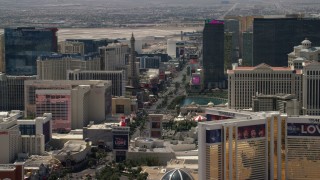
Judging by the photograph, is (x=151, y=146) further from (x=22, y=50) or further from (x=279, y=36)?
(x=22, y=50)

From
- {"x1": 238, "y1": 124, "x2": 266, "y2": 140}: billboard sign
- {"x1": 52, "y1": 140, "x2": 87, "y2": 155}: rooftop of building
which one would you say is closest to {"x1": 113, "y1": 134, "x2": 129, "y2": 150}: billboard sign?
{"x1": 52, "y1": 140, "x2": 87, "y2": 155}: rooftop of building

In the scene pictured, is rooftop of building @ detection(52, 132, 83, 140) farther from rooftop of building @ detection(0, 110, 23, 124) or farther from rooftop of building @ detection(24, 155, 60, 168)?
rooftop of building @ detection(24, 155, 60, 168)

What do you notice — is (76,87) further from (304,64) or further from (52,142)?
(304,64)

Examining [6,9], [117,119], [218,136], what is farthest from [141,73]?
[6,9]

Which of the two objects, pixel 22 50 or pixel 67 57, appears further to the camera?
pixel 22 50

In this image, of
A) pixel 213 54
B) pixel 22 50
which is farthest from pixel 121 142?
pixel 213 54

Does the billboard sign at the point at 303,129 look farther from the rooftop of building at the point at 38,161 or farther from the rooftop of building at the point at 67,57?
the rooftop of building at the point at 67,57

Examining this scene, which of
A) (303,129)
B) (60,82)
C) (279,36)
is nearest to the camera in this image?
(303,129)
